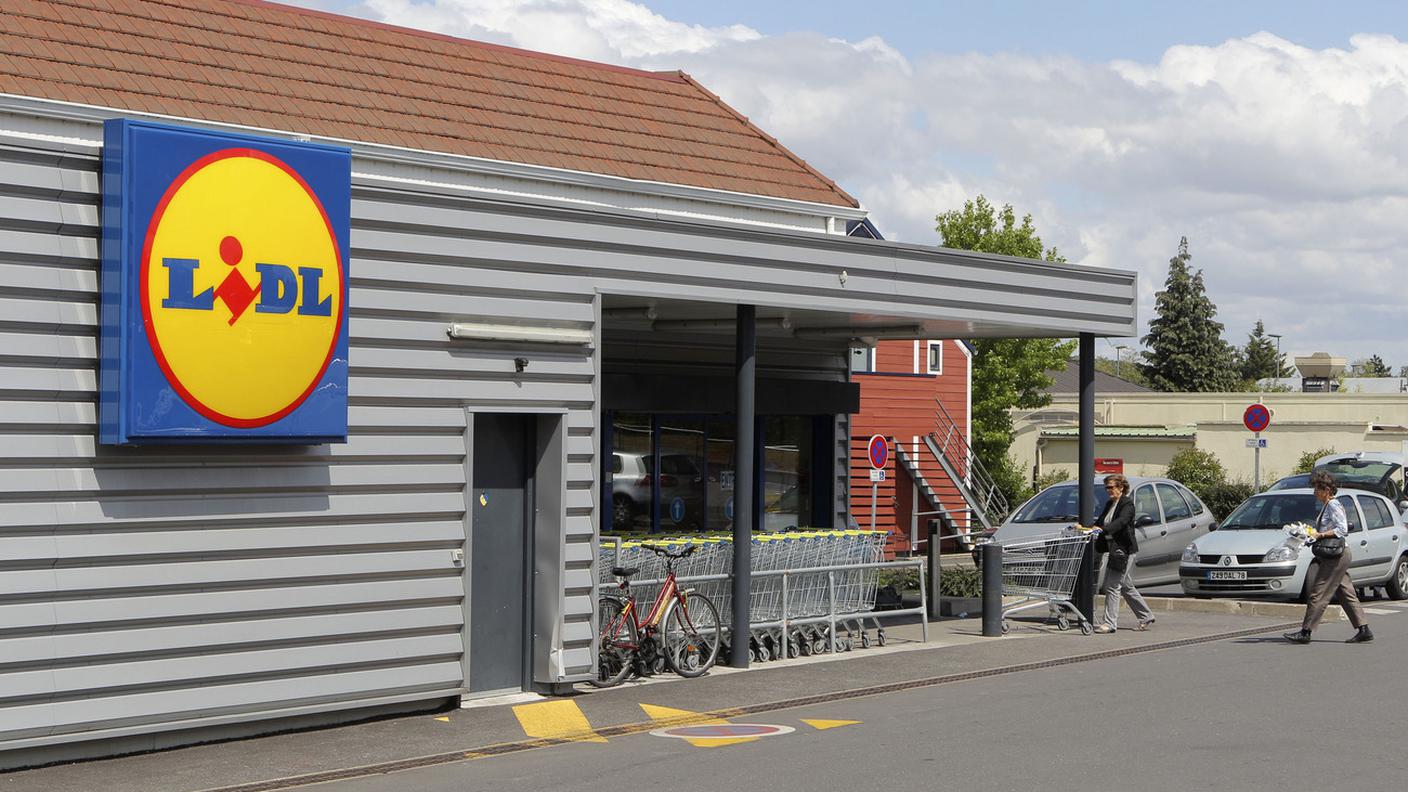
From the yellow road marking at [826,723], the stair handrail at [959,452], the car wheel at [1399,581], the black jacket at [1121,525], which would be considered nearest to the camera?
the yellow road marking at [826,723]

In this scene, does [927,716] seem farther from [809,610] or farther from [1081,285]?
[1081,285]

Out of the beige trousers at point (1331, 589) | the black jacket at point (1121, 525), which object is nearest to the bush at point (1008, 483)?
the black jacket at point (1121, 525)

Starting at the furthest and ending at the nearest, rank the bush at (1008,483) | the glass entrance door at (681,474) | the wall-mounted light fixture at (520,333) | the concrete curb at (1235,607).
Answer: the bush at (1008,483) < the glass entrance door at (681,474) < the concrete curb at (1235,607) < the wall-mounted light fixture at (520,333)

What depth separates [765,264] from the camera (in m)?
14.1

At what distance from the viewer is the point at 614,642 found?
43.5ft

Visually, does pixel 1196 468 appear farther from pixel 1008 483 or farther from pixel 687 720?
pixel 687 720

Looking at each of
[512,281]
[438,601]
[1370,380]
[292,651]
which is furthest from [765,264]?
[1370,380]

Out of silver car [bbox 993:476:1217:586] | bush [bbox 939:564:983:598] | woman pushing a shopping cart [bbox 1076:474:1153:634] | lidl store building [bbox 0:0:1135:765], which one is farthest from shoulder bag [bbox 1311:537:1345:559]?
bush [bbox 939:564:983:598]

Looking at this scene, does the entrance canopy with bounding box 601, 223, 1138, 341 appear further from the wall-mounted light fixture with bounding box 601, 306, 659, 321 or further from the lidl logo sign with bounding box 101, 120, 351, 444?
the lidl logo sign with bounding box 101, 120, 351, 444

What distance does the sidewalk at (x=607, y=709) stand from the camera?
32.1 ft

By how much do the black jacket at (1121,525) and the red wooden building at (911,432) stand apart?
1715 centimetres

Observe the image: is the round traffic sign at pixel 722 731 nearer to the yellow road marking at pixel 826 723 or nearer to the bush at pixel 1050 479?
the yellow road marking at pixel 826 723

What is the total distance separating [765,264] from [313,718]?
552cm

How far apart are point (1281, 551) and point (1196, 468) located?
24397mm
